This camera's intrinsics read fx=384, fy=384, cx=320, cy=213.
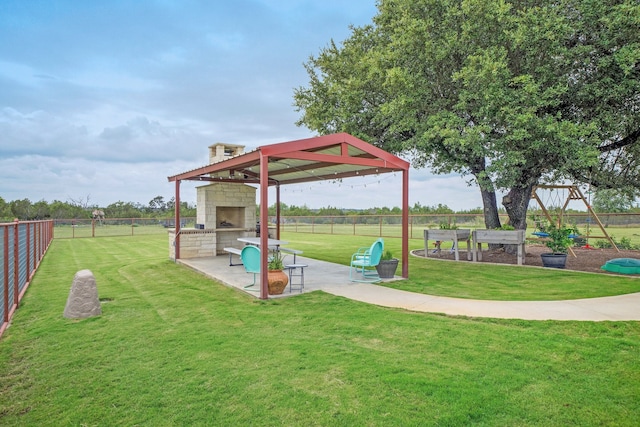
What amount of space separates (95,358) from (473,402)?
3615mm

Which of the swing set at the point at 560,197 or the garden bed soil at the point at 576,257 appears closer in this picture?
the garden bed soil at the point at 576,257

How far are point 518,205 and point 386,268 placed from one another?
6.20 meters

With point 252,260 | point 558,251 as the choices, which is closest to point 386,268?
point 252,260

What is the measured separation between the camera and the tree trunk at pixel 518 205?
11.8 m

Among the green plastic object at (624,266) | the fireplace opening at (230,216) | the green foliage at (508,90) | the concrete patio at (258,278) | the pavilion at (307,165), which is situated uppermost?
the green foliage at (508,90)

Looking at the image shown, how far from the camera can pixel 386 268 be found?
26.6ft

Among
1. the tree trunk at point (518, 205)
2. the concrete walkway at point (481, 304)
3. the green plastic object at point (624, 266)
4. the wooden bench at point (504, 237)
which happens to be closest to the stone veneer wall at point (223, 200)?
the concrete walkway at point (481, 304)

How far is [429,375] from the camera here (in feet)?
11.2

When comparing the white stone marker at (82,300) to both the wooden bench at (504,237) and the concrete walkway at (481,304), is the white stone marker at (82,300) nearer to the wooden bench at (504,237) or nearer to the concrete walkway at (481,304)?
the concrete walkway at (481,304)

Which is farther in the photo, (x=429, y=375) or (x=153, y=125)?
(x=153, y=125)

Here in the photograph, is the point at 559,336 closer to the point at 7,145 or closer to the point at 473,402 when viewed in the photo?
the point at 473,402

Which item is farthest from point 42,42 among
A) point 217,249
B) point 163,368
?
point 163,368

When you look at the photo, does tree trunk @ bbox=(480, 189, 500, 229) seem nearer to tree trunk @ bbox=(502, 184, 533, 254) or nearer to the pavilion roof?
Result: tree trunk @ bbox=(502, 184, 533, 254)

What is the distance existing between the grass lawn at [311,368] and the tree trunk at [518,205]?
7390 mm
